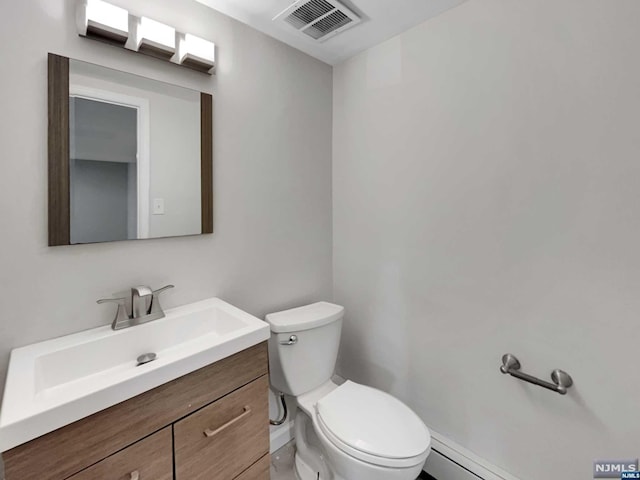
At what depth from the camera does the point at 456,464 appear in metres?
1.47

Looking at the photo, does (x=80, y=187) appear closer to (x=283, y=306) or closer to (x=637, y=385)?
(x=283, y=306)

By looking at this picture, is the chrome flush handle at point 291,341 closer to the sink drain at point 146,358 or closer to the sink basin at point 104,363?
the sink basin at point 104,363

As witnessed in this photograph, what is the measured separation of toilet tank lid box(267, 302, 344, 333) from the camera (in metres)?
1.47

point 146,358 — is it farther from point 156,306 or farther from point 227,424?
point 227,424

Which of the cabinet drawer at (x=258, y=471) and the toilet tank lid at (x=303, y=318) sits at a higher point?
the toilet tank lid at (x=303, y=318)

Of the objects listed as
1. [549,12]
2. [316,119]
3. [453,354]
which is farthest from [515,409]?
[316,119]

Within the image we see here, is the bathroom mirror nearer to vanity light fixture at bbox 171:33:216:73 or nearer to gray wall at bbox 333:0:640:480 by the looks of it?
vanity light fixture at bbox 171:33:216:73

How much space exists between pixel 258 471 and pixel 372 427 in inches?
19.2

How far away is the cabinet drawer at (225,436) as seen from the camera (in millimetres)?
972

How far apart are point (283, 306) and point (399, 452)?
3.04 ft

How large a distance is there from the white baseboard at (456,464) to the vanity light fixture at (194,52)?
7.08 feet

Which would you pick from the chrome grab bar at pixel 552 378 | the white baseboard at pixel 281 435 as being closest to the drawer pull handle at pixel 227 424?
the white baseboard at pixel 281 435

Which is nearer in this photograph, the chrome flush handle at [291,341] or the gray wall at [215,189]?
the gray wall at [215,189]

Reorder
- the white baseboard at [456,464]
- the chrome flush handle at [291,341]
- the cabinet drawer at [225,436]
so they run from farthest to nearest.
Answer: the chrome flush handle at [291,341] < the white baseboard at [456,464] < the cabinet drawer at [225,436]
